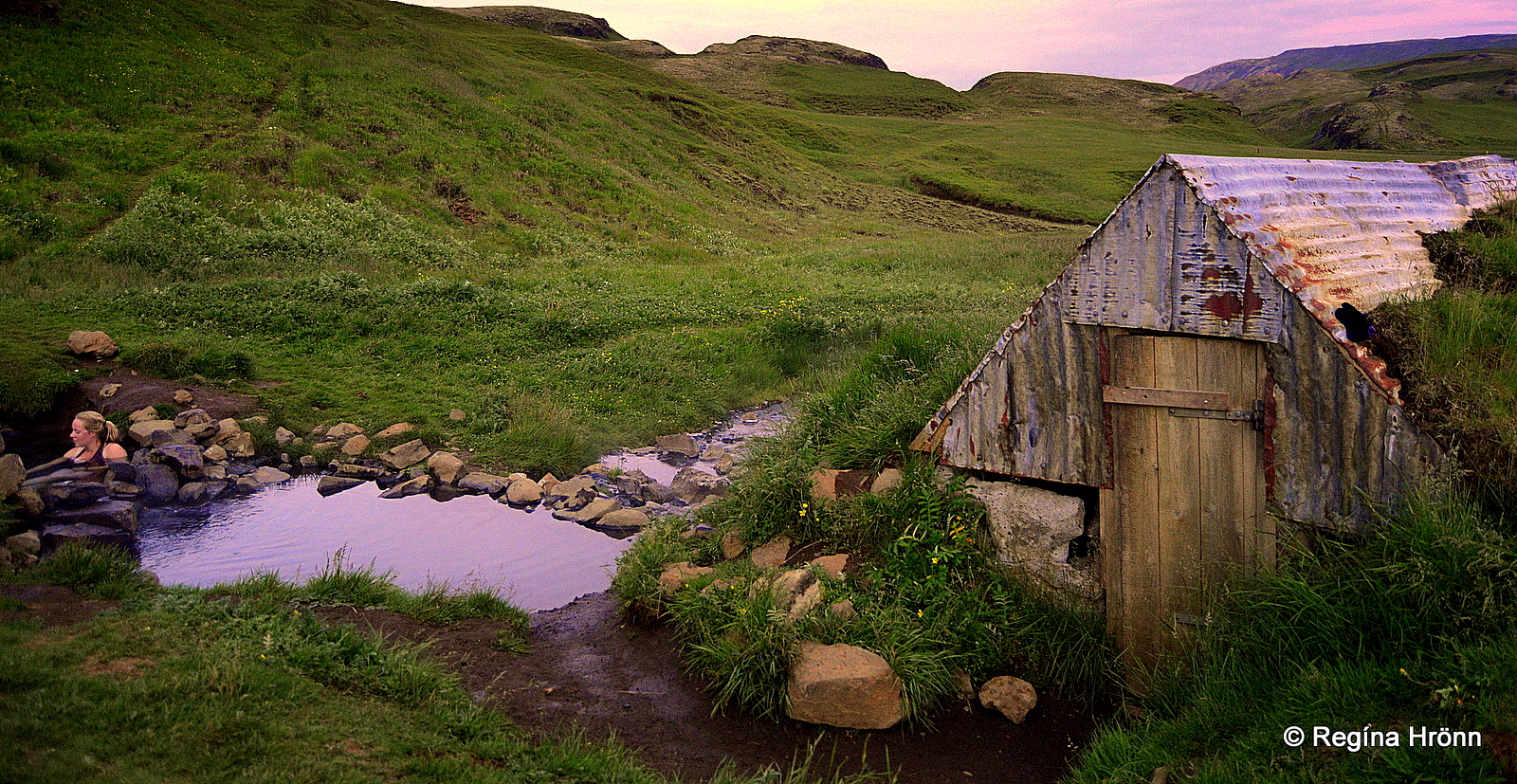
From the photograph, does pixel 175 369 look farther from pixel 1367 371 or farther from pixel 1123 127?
pixel 1123 127

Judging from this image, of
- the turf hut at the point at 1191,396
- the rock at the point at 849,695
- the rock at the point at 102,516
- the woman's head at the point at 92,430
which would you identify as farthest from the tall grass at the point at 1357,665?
the woman's head at the point at 92,430

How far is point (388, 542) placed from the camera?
30.6 ft

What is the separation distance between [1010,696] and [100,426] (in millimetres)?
11011

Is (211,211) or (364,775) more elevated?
(211,211)

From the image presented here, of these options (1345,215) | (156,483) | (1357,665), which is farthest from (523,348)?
(1357,665)

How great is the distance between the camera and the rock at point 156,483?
32.1 ft

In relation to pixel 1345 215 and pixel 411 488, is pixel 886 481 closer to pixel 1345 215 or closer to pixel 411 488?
pixel 1345 215

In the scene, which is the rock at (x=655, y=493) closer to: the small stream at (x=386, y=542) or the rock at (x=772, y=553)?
the small stream at (x=386, y=542)

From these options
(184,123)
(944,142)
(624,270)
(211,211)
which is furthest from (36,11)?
(944,142)

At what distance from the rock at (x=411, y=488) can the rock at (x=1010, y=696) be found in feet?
24.9

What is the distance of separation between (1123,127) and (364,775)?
343 feet

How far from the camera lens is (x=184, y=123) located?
76.3ft

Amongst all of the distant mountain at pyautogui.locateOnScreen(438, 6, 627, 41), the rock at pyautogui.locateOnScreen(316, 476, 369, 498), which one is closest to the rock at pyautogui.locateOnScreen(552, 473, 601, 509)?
the rock at pyautogui.locateOnScreen(316, 476, 369, 498)

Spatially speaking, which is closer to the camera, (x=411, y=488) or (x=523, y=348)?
(x=411, y=488)
